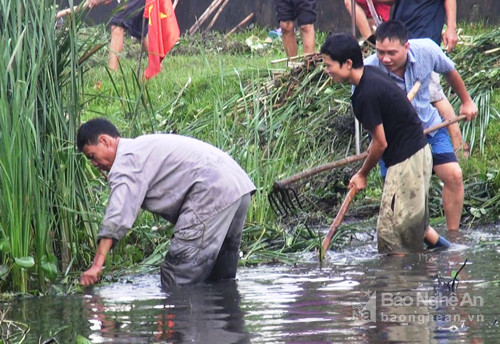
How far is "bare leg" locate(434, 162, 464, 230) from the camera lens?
9227 millimetres

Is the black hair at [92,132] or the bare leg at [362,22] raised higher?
the bare leg at [362,22]

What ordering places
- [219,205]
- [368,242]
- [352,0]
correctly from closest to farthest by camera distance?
[219,205]
[368,242]
[352,0]

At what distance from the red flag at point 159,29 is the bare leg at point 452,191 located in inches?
172

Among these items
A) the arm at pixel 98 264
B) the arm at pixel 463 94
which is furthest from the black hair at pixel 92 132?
the arm at pixel 463 94

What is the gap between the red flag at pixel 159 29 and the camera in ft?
42.2

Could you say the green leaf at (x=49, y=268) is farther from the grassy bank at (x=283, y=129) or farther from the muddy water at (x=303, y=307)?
the grassy bank at (x=283, y=129)

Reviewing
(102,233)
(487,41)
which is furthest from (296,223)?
(487,41)

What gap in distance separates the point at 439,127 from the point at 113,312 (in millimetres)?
3266

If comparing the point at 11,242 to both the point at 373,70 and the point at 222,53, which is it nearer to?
the point at 373,70

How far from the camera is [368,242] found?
378 inches

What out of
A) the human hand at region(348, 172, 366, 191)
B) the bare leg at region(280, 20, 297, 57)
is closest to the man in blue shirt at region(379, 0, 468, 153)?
the human hand at region(348, 172, 366, 191)

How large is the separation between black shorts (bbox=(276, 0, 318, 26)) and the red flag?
1.30 meters

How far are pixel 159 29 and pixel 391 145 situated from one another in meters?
5.21

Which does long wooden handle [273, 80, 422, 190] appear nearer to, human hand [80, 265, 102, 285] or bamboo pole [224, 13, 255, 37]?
human hand [80, 265, 102, 285]
